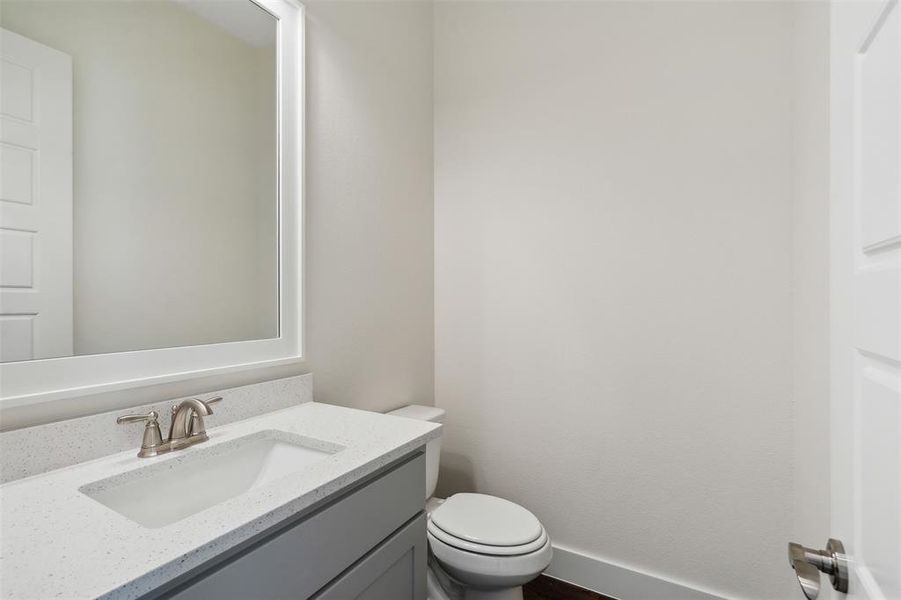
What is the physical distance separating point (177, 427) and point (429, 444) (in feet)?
2.78

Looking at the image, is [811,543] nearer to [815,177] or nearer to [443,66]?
[815,177]

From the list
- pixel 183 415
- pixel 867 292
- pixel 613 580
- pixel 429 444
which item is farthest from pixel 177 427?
pixel 613 580

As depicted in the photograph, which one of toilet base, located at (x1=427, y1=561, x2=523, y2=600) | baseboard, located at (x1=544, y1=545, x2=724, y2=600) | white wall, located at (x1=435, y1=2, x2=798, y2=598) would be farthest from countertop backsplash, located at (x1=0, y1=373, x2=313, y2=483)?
baseboard, located at (x1=544, y1=545, x2=724, y2=600)

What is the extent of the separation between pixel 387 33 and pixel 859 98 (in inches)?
67.8

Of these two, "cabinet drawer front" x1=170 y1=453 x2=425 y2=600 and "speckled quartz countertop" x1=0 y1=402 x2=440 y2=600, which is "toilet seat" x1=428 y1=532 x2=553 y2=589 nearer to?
"cabinet drawer front" x1=170 y1=453 x2=425 y2=600

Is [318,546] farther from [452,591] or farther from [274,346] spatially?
[452,591]

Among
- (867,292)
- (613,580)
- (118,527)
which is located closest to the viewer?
(867,292)

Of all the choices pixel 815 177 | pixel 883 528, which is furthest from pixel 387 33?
pixel 883 528

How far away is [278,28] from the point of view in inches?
52.1

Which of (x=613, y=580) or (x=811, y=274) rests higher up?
(x=811, y=274)

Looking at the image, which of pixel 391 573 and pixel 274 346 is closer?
pixel 391 573

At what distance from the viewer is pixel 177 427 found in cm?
98

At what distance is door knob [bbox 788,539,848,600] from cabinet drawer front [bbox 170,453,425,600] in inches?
27.9

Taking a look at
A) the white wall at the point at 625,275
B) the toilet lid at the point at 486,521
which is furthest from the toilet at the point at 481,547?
the white wall at the point at 625,275
